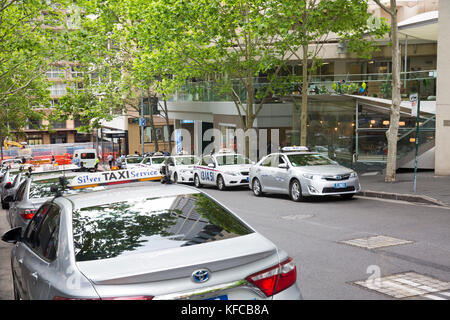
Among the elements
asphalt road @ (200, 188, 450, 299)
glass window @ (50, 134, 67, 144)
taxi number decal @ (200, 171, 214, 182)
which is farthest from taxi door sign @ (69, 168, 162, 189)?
glass window @ (50, 134, 67, 144)

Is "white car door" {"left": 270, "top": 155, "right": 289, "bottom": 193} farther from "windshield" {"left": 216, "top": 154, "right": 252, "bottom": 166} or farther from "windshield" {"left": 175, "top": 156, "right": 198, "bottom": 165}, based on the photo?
"windshield" {"left": 175, "top": 156, "right": 198, "bottom": 165}

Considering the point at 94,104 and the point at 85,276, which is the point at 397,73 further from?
the point at 94,104

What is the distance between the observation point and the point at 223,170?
21.8 metres

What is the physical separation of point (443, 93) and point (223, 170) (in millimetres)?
9050

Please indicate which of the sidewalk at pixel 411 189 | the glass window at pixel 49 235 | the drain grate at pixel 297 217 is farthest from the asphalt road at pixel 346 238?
the glass window at pixel 49 235

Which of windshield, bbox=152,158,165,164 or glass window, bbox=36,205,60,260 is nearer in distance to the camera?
Result: glass window, bbox=36,205,60,260

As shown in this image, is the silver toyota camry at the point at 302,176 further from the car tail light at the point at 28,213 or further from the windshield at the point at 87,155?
the windshield at the point at 87,155

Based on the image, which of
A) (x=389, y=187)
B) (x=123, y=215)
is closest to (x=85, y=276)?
(x=123, y=215)

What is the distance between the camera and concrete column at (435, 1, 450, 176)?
1927cm

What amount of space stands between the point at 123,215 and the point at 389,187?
14.0m

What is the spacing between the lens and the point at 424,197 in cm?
1404

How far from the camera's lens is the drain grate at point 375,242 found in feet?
28.8

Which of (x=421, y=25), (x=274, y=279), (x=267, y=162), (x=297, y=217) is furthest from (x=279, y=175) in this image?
(x=274, y=279)

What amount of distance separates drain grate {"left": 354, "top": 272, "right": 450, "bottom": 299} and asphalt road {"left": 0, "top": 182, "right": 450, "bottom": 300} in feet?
0.46
